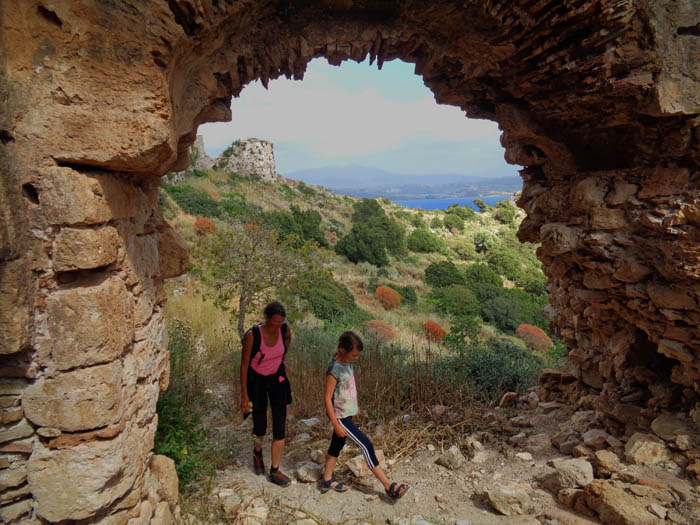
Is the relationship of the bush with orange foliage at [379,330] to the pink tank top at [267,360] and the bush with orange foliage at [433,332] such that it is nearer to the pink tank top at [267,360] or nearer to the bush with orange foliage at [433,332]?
the bush with orange foliage at [433,332]

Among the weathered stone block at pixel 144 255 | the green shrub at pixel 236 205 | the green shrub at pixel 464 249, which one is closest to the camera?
the weathered stone block at pixel 144 255

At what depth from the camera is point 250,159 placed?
33.0m

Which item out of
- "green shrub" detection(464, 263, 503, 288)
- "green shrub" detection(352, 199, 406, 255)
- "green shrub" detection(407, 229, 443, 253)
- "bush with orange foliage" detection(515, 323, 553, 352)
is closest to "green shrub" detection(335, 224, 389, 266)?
"green shrub" detection(352, 199, 406, 255)

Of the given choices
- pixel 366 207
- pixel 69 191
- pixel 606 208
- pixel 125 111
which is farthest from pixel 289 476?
pixel 366 207

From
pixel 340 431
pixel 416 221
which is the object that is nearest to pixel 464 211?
pixel 416 221

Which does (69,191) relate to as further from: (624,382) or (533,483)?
(624,382)

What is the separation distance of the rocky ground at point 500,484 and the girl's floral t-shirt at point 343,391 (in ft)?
2.33

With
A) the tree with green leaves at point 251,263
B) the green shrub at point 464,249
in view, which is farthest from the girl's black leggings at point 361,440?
the green shrub at point 464,249

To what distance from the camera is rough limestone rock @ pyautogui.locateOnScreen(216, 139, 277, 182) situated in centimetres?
3277

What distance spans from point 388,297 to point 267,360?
11.9 meters

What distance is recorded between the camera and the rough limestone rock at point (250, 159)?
3277 cm

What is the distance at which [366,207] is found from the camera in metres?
30.0

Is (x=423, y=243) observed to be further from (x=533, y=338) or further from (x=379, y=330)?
(x=379, y=330)

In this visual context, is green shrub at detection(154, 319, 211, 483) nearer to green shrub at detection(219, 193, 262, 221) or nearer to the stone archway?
the stone archway
